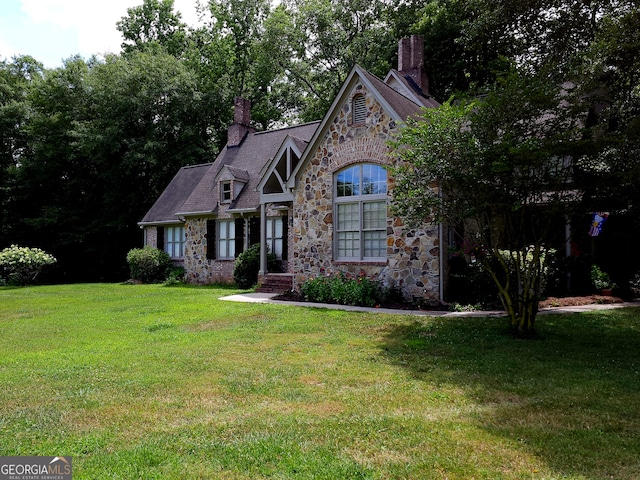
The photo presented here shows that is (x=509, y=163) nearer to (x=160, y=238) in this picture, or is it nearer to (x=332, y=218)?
(x=332, y=218)

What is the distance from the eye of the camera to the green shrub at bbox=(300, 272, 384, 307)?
38.3 ft

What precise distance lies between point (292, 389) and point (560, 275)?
35.5 feet

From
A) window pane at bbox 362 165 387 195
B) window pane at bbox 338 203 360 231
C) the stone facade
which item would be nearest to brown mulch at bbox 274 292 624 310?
the stone facade

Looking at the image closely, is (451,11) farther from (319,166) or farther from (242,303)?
(242,303)

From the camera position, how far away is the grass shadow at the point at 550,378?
3502 millimetres

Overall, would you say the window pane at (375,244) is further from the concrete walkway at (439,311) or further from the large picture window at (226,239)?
the large picture window at (226,239)

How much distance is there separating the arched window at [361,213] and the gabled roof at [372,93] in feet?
3.99

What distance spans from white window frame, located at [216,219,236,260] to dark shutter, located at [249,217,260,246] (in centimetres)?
116

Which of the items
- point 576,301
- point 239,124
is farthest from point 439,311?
point 239,124

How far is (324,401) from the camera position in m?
4.58

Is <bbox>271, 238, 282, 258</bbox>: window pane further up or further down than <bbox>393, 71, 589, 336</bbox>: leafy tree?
further down

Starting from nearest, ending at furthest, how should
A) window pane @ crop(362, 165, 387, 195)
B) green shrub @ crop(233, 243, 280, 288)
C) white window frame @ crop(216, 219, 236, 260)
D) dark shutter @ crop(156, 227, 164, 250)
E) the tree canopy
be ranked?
window pane @ crop(362, 165, 387, 195), green shrub @ crop(233, 243, 280, 288), white window frame @ crop(216, 219, 236, 260), dark shutter @ crop(156, 227, 164, 250), the tree canopy

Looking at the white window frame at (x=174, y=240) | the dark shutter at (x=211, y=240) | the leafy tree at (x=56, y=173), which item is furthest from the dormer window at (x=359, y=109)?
the leafy tree at (x=56, y=173)

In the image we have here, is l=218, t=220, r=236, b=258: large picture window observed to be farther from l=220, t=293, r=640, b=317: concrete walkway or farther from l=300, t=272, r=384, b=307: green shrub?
l=300, t=272, r=384, b=307: green shrub
